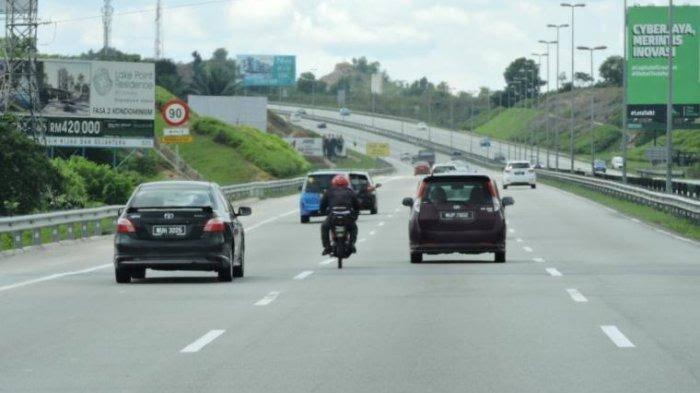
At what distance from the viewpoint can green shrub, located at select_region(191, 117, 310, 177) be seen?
4225 inches

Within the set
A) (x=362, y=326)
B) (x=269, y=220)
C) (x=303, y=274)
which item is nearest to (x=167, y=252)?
(x=303, y=274)

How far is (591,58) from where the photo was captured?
357 ft

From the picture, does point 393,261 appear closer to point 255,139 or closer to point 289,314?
point 289,314

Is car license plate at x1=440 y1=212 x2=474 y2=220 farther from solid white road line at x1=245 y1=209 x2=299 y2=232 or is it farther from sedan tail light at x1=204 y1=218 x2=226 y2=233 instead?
solid white road line at x1=245 y1=209 x2=299 y2=232

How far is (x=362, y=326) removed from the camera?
16.5 metres

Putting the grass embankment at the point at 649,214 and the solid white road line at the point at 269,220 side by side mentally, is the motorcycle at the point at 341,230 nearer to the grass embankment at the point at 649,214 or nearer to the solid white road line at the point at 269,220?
the grass embankment at the point at 649,214

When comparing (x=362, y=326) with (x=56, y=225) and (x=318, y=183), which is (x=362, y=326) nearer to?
(x=56, y=225)

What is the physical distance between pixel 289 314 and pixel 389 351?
4.11 metres

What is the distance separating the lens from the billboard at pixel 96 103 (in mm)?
66000

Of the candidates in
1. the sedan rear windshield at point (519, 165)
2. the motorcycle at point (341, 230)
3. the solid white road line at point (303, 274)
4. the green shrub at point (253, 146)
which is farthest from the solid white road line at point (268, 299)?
the green shrub at point (253, 146)

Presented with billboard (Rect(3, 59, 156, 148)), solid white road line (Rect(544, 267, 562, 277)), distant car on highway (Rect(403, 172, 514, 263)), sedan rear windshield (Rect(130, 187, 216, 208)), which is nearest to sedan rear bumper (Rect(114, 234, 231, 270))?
sedan rear windshield (Rect(130, 187, 216, 208))

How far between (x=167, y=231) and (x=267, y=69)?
16579cm

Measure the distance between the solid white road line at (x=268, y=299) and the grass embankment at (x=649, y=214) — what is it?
820 inches

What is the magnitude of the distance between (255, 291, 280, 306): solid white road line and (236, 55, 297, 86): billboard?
547 feet
